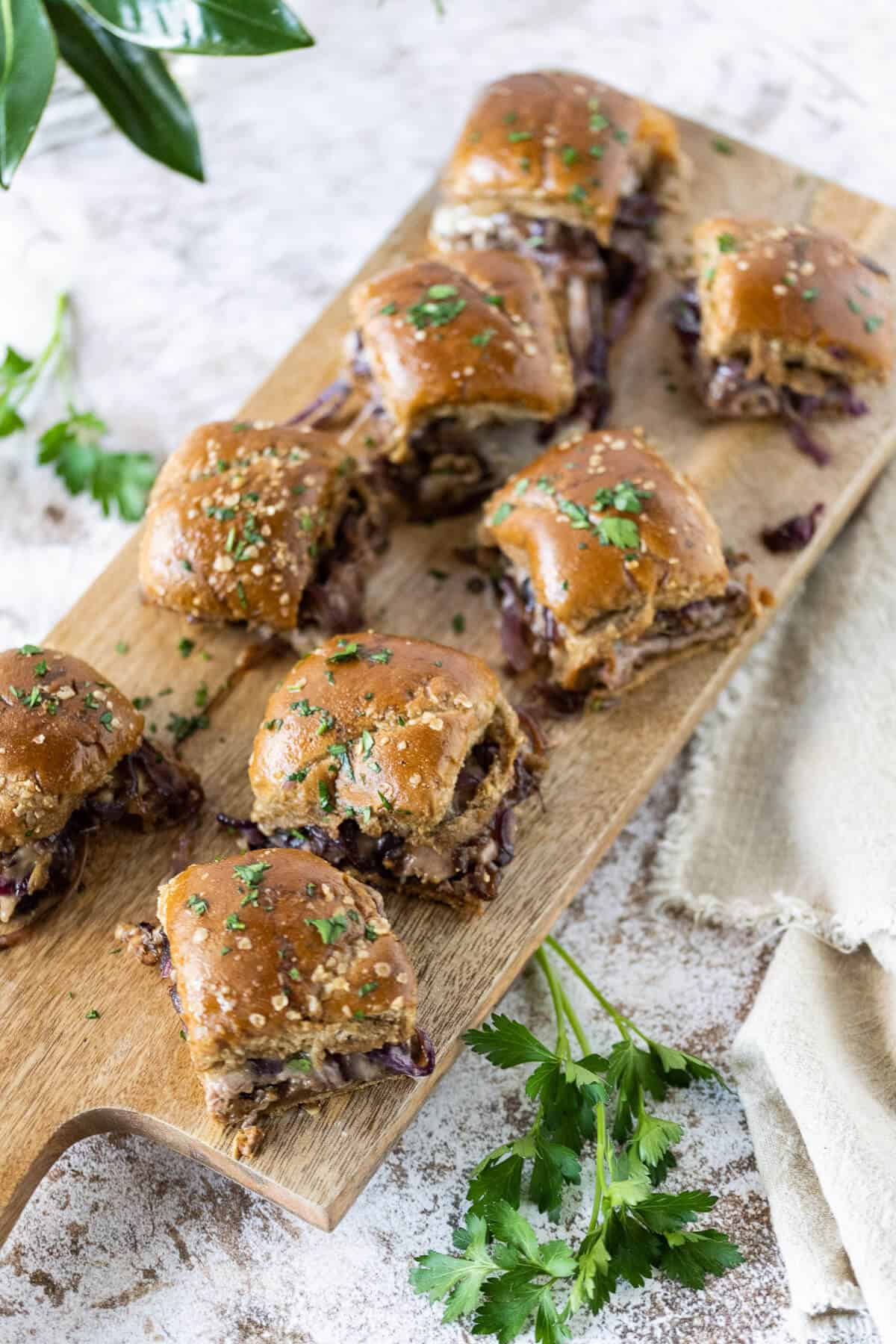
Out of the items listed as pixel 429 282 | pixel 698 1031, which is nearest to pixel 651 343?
pixel 429 282

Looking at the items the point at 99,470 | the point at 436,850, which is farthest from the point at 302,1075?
the point at 99,470

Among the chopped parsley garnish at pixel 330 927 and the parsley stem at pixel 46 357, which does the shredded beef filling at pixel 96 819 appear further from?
the parsley stem at pixel 46 357

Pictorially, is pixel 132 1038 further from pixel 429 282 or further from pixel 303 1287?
pixel 429 282

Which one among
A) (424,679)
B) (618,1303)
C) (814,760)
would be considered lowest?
(618,1303)

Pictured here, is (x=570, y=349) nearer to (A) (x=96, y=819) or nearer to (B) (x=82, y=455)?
(B) (x=82, y=455)

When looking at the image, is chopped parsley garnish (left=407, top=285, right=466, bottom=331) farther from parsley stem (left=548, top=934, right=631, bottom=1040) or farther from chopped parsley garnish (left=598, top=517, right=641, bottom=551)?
parsley stem (left=548, top=934, right=631, bottom=1040)

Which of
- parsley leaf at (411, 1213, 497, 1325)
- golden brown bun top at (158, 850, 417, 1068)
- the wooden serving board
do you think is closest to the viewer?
golden brown bun top at (158, 850, 417, 1068)

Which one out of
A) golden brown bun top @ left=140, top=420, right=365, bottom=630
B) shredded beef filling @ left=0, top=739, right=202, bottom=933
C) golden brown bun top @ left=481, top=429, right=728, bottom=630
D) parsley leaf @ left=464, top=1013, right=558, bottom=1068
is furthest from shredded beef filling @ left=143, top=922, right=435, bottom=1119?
golden brown bun top @ left=481, top=429, right=728, bottom=630
